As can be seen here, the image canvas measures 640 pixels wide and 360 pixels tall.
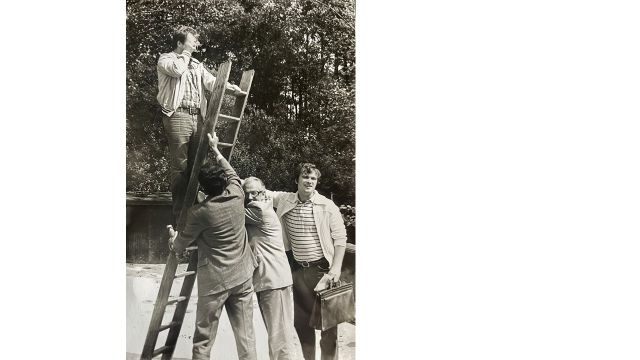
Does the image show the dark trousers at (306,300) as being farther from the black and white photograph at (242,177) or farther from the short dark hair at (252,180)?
the short dark hair at (252,180)

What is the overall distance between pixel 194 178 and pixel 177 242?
1.08 ft

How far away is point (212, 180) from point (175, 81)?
54cm

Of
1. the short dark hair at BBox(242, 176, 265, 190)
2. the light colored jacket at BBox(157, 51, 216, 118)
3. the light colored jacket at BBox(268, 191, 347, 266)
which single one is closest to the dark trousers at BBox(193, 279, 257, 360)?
the light colored jacket at BBox(268, 191, 347, 266)

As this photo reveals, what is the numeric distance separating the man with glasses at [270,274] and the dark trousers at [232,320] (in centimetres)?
7

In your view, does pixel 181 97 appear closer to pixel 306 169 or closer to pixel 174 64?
pixel 174 64

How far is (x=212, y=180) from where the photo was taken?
10.8 ft

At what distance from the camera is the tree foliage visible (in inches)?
129

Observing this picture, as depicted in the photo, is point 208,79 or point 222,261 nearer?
point 222,261

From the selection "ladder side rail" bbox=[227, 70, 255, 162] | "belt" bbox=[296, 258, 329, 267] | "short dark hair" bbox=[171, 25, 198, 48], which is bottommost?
"belt" bbox=[296, 258, 329, 267]

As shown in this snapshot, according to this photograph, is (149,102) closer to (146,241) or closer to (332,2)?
(146,241)

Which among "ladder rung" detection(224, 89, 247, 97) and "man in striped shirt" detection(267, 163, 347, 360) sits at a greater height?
"ladder rung" detection(224, 89, 247, 97)

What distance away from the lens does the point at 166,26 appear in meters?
3.38

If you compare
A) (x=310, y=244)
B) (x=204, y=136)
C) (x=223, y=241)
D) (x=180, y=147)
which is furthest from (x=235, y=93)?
(x=310, y=244)

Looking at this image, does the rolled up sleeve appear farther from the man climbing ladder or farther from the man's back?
the man climbing ladder
